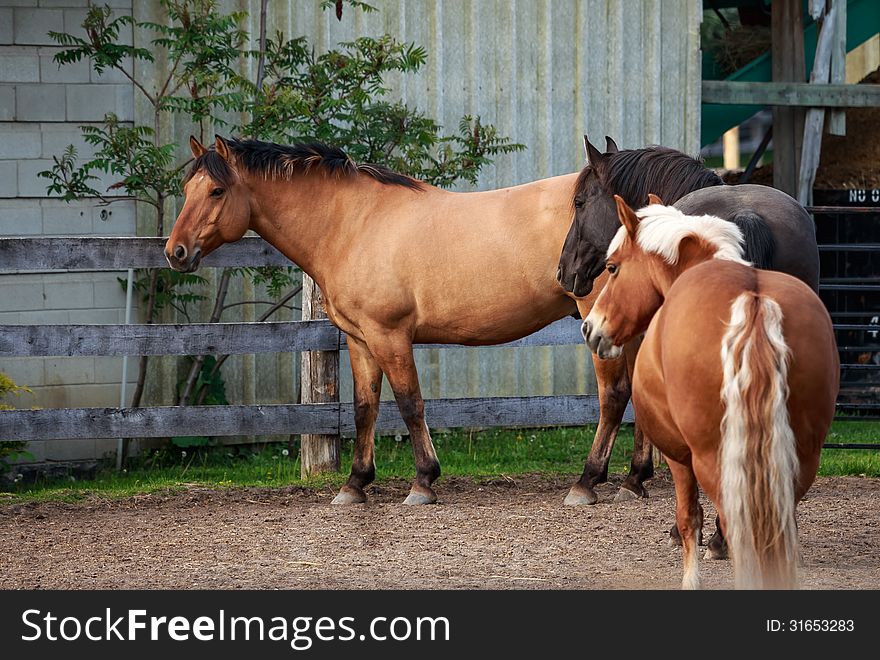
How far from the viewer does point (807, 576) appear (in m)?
4.84

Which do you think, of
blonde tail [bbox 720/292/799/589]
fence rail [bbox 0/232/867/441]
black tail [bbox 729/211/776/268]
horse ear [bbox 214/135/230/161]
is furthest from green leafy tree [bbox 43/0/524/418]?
blonde tail [bbox 720/292/799/589]

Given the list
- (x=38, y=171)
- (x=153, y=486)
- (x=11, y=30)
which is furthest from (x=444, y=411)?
(x=11, y=30)

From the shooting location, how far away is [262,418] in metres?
7.25

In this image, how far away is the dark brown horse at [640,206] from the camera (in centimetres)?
497

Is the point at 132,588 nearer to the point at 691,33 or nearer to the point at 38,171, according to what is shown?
the point at 38,171

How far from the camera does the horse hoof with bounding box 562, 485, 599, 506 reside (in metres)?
6.59

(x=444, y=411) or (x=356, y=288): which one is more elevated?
(x=356, y=288)

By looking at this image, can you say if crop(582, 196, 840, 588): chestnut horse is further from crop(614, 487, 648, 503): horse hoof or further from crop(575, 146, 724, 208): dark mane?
crop(614, 487, 648, 503): horse hoof

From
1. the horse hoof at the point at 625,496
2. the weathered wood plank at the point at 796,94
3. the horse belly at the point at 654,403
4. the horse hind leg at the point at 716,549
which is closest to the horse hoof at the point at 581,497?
the horse hoof at the point at 625,496

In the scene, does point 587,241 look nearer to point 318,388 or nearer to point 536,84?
point 318,388

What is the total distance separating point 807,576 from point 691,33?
603cm

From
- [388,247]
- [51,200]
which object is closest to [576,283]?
[388,247]

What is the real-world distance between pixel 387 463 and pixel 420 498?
1.61 meters

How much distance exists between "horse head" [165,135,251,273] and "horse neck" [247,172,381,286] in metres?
0.16
